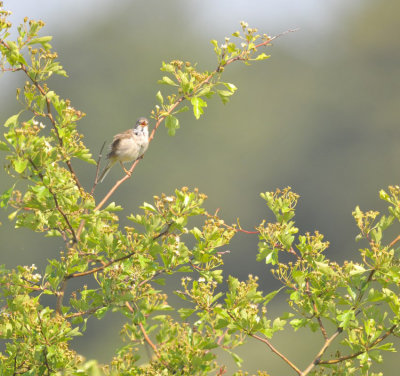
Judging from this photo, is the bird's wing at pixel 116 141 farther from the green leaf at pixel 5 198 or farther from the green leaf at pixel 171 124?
the green leaf at pixel 5 198

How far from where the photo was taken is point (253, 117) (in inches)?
3866

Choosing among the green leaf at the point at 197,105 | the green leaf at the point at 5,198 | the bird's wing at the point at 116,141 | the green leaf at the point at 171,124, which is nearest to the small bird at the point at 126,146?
the bird's wing at the point at 116,141

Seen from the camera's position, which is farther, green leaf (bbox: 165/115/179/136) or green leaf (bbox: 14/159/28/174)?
green leaf (bbox: 165/115/179/136)

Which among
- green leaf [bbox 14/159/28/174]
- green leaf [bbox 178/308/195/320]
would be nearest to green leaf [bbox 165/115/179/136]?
green leaf [bbox 178/308/195/320]

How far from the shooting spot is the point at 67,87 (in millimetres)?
96312

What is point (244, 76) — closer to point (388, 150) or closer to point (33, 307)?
point (388, 150)

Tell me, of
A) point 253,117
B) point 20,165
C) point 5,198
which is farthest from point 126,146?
point 253,117

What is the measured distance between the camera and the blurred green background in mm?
73250

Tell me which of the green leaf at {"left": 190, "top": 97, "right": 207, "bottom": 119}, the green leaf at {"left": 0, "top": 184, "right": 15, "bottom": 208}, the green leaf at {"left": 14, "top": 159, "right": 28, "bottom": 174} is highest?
the green leaf at {"left": 190, "top": 97, "right": 207, "bottom": 119}

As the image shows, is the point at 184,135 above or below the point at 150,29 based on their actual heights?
below

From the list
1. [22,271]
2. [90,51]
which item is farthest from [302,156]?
[22,271]

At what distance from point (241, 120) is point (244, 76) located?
8.41 meters

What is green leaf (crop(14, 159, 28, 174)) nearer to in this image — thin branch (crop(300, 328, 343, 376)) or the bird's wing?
thin branch (crop(300, 328, 343, 376))

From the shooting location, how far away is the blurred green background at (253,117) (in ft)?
240
